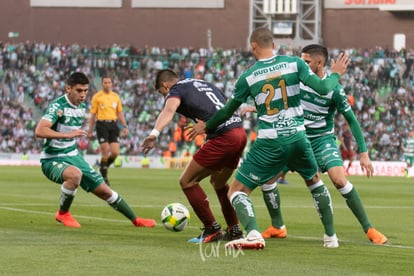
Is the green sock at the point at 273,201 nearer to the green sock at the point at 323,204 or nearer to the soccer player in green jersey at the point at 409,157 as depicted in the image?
the green sock at the point at 323,204

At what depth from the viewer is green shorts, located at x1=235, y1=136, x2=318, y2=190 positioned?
11031 mm

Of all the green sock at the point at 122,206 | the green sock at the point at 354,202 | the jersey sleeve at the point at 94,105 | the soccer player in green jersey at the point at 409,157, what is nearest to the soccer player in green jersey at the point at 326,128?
the green sock at the point at 354,202

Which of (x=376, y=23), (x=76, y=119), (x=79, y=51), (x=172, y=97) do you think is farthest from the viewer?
(x=376, y=23)

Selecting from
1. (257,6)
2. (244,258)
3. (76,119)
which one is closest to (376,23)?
(257,6)

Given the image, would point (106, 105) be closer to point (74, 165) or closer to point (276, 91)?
point (74, 165)

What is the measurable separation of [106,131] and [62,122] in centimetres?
1158

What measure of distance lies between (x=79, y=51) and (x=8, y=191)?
34.6 meters

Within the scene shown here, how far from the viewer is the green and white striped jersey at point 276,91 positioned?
35.5ft

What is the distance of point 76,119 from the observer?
48.2 ft

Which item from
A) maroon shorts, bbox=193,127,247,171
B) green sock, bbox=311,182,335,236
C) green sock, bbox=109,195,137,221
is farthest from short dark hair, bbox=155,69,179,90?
green sock, bbox=109,195,137,221

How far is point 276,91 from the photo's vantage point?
35.6 ft

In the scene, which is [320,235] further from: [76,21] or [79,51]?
[76,21]

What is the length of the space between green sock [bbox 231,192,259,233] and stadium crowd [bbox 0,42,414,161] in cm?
3472

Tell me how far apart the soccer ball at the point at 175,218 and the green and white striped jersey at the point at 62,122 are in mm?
2216
